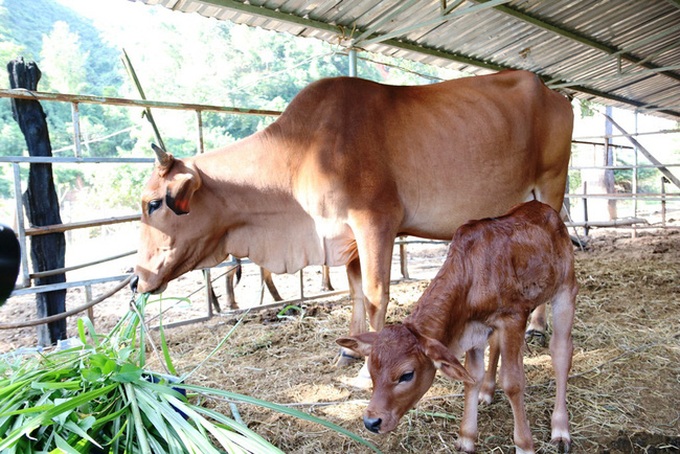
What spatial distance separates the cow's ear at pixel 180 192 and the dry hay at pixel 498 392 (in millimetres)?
1372

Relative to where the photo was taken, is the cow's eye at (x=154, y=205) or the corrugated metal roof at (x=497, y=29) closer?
the cow's eye at (x=154, y=205)

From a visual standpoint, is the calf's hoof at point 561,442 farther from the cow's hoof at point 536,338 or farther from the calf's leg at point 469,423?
the cow's hoof at point 536,338

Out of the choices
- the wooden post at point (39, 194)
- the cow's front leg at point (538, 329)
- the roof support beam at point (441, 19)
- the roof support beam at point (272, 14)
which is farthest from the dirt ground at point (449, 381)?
the roof support beam at point (441, 19)

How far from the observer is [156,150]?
367 cm

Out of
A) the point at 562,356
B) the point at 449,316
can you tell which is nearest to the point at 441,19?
the point at 562,356

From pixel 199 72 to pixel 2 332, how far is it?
3110cm

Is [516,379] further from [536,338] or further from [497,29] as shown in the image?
[497,29]

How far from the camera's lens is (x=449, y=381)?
3.66 meters

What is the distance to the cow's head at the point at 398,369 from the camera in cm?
227

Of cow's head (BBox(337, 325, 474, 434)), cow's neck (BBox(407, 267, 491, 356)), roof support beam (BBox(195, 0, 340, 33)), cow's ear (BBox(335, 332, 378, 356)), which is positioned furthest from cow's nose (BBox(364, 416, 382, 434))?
roof support beam (BBox(195, 0, 340, 33))

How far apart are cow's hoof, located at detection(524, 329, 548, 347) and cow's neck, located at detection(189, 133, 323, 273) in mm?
2016

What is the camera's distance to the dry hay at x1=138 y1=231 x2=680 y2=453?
2922 mm

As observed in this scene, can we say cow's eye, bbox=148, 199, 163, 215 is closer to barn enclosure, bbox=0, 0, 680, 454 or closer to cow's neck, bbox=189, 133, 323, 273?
cow's neck, bbox=189, 133, 323, 273

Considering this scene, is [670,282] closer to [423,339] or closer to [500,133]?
[500,133]
